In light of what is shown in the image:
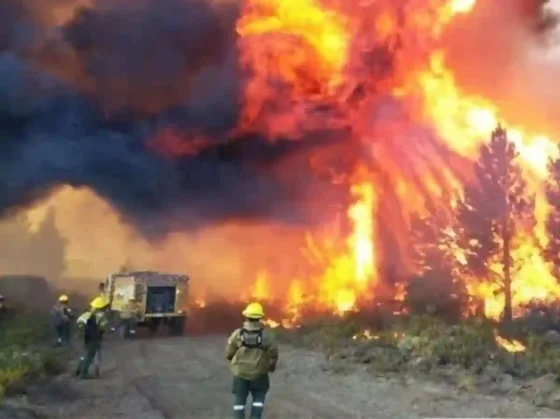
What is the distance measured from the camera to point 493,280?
35781 millimetres

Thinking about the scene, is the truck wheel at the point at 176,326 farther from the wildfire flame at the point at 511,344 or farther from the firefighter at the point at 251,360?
the firefighter at the point at 251,360

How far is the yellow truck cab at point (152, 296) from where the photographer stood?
33344 millimetres

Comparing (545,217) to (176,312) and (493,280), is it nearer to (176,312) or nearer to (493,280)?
(493,280)

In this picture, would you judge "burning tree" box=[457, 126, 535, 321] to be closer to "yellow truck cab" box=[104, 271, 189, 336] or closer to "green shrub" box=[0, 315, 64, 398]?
"yellow truck cab" box=[104, 271, 189, 336]

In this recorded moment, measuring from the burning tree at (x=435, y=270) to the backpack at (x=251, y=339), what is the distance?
2499 cm

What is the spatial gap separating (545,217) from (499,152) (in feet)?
13.5

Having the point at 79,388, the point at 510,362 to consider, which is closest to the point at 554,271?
the point at 510,362

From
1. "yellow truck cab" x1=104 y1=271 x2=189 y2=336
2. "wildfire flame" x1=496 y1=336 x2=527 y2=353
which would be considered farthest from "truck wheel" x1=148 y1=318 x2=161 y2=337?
"wildfire flame" x1=496 y1=336 x2=527 y2=353

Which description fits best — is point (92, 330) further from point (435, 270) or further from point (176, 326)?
point (435, 270)

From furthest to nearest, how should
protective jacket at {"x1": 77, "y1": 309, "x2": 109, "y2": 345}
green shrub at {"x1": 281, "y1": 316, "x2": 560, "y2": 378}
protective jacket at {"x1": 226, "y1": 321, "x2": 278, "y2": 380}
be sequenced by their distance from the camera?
1. green shrub at {"x1": 281, "y1": 316, "x2": 560, "y2": 378}
2. protective jacket at {"x1": 77, "y1": 309, "x2": 109, "y2": 345}
3. protective jacket at {"x1": 226, "y1": 321, "x2": 278, "y2": 380}

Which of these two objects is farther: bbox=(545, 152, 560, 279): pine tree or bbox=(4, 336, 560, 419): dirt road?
bbox=(545, 152, 560, 279): pine tree

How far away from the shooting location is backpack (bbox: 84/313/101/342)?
713 inches

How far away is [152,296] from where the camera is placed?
3375 centimetres

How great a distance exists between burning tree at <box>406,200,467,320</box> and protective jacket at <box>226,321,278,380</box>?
25.0 m
